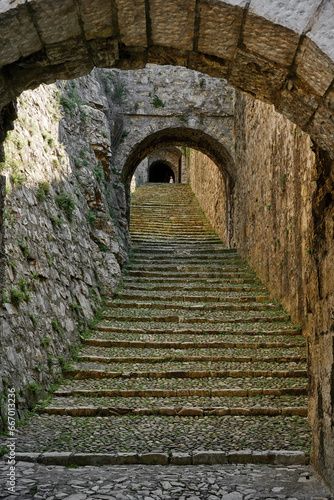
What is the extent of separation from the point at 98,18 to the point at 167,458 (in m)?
2.87

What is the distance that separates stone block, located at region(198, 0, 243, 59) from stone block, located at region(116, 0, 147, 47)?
0.28 metres

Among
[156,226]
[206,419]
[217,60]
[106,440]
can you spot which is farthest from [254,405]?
[156,226]

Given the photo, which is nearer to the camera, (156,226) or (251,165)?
(251,165)

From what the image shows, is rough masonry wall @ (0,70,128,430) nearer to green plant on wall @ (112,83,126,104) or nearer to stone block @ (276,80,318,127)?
green plant on wall @ (112,83,126,104)

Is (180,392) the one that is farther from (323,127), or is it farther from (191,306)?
(323,127)

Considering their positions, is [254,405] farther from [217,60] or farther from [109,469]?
[217,60]

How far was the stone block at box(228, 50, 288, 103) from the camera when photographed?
2.12 meters

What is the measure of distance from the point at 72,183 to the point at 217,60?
5.60 m

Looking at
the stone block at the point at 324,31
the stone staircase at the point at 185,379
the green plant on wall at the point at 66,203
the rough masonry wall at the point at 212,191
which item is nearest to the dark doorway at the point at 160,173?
the rough masonry wall at the point at 212,191

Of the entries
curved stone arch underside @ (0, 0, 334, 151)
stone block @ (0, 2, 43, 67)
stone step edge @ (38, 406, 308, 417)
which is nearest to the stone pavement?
stone step edge @ (38, 406, 308, 417)

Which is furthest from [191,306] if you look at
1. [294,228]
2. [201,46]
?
[201,46]

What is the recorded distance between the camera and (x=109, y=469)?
2984 mm

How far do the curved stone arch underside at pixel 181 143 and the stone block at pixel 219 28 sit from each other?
9316 mm

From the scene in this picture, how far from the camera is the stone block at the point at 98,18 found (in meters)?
1.95
